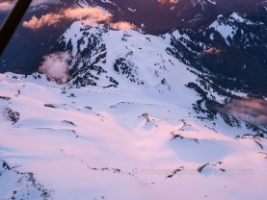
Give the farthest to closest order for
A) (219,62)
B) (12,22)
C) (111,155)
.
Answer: (219,62) < (111,155) < (12,22)

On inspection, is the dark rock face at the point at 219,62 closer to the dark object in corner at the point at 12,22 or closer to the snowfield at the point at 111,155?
the snowfield at the point at 111,155

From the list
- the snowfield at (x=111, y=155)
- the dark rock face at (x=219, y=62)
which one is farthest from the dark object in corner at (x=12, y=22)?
the dark rock face at (x=219, y=62)

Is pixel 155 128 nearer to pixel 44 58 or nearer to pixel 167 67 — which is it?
pixel 167 67

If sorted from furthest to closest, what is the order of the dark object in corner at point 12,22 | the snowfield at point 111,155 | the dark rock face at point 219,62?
the dark rock face at point 219,62
the snowfield at point 111,155
the dark object in corner at point 12,22

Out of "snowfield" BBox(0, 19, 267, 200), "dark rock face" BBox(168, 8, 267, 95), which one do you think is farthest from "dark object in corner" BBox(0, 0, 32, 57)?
"dark rock face" BBox(168, 8, 267, 95)

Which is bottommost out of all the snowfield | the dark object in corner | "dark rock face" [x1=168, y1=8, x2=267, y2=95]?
the snowfield

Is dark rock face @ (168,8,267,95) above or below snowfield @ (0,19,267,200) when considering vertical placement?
above

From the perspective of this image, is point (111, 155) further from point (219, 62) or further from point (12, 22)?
point (219, 62)

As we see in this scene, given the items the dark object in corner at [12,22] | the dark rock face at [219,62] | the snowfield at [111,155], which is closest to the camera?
the dark object in corner at [12,22]

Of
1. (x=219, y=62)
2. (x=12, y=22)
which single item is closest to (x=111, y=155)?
(x=12, y=22)

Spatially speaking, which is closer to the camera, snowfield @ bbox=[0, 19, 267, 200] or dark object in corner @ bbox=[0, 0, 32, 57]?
dark object in corner @ bbox=[0, 0, 32, 57]

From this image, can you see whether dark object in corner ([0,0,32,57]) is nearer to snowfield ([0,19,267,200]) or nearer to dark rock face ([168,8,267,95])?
snowfield ([0,19,267,200])

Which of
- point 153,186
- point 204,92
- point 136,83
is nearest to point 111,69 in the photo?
point 136,83
